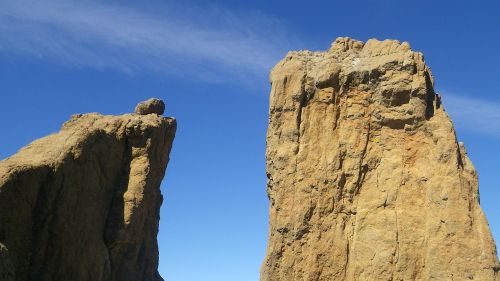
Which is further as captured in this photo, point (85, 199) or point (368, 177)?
point (85, 199)

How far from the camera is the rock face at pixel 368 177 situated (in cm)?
2134

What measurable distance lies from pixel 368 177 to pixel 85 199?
13.4 metres

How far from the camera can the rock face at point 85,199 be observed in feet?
82.7

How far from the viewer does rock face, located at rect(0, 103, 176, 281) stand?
25.2m

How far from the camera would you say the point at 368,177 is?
919 inches

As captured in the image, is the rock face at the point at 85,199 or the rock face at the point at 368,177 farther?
the rock face at the point at 85,199

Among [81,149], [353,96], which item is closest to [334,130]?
[353,96]

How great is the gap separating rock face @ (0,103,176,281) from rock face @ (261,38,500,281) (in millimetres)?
9390

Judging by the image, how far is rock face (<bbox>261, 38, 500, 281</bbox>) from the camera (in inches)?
840

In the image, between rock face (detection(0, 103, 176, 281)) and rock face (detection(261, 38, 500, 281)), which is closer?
rock face (detection(261, 38, 500, 281))

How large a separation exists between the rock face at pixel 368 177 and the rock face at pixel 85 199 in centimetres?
939

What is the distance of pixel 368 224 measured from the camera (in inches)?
890

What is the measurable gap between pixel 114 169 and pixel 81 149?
9.67 feet

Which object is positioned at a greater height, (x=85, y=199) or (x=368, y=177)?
(x=368, y=177)
